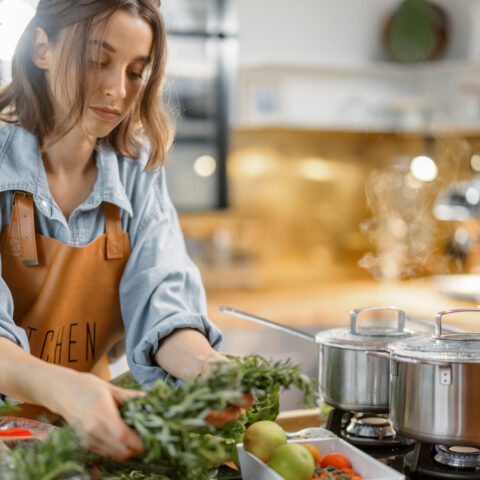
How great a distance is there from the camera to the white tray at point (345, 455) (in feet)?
2.69

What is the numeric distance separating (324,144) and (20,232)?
11.1 ft

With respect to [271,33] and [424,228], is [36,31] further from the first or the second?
[424,228]

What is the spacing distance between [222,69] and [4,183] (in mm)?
3286

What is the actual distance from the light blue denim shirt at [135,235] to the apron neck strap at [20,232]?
14 mm

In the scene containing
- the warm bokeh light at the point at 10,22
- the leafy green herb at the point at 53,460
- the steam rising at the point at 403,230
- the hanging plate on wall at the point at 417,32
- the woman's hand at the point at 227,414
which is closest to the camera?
the leafy green herb at the point at 53,460

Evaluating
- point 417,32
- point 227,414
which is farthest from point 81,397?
point 417,32

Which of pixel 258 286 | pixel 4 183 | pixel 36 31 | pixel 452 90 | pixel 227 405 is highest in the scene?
pixel 452 90

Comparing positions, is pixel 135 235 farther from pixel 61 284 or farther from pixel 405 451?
pixel 405 451

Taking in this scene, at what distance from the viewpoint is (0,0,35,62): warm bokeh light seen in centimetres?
128

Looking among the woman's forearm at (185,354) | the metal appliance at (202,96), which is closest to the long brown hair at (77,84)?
the woman's forearm at (185,354)

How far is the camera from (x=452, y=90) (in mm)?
4008

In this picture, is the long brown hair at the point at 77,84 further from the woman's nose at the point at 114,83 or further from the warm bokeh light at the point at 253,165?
the warm bokeh light at the point at 253,165

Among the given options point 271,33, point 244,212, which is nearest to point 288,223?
point 244,212

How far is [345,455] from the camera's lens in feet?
3.00
